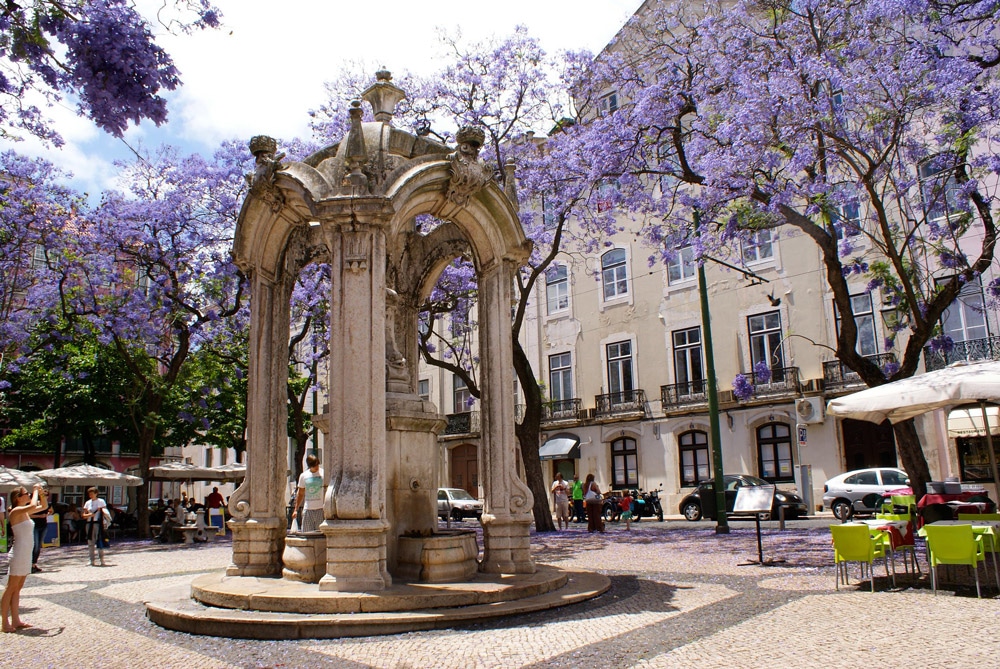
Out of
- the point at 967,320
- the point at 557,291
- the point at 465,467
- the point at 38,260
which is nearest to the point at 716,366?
the point at 557,291

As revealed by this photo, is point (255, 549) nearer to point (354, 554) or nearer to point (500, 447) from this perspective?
point (354, 554)

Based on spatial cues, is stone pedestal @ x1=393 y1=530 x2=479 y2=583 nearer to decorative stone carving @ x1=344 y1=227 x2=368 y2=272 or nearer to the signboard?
decorative stone carving @ x1=344 y1=227 x2=368 y2=272

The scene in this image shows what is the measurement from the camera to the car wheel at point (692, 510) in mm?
26002

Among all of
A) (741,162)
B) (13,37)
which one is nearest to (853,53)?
A: (741,162)

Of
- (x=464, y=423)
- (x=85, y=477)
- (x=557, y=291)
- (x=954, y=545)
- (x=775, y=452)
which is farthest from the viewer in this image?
(x=464, y=423)

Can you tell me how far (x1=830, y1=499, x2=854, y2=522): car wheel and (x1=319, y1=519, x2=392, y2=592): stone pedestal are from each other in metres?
17.9

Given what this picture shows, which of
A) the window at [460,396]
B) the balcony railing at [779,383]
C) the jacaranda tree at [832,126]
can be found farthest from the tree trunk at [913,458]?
the window at [460,396]

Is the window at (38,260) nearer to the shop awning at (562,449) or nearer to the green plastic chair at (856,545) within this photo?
the green plastic chair at (856,545)

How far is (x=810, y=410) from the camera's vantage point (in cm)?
2666

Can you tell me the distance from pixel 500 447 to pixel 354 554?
92.4 inches

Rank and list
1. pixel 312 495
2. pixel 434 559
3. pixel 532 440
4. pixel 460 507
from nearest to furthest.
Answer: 1. pixel 434 559
2. pixel 312 495
3. pixel 532 440
4. pixel 460 507

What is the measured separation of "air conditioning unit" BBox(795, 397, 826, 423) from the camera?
26656mm

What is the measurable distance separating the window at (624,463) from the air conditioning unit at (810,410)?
23.3 ft

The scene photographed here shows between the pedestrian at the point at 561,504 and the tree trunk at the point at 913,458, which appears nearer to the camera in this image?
the tree trunk at the point at 913,458
